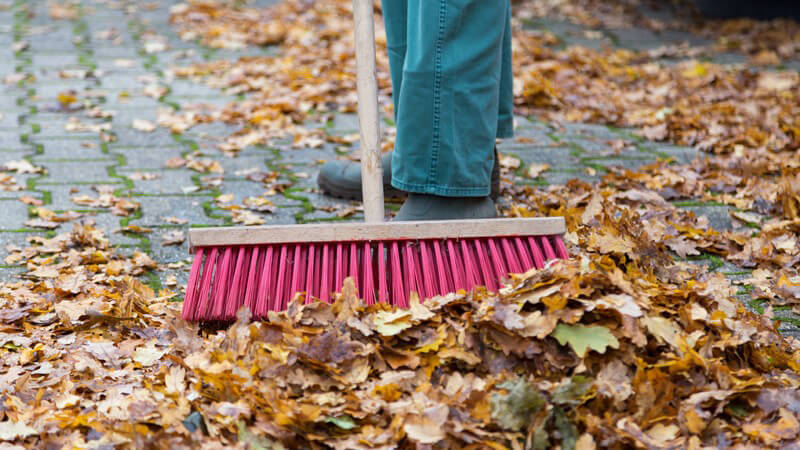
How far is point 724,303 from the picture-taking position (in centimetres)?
188

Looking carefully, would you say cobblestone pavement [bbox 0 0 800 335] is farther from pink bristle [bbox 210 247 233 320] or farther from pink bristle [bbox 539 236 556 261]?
pink bristle [bbox 539 236 556 261]

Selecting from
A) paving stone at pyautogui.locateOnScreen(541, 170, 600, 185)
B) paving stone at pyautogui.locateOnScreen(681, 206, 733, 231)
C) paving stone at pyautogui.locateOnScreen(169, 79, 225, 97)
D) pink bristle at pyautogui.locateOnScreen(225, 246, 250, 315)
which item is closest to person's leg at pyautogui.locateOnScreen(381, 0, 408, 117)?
pink bristle at pyautogui.locateOnScreen(225, 246, 250, 315)

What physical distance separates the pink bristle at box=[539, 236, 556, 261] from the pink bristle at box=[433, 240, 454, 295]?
0.25m

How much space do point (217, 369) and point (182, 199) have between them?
1578 millimetres

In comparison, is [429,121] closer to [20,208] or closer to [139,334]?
[139,334]

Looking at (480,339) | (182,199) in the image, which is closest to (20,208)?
(182,199)

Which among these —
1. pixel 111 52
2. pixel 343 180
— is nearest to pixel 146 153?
pixel 343 180

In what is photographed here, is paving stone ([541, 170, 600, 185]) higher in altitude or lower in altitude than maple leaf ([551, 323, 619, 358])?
lower

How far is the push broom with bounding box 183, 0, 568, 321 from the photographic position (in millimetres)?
1981

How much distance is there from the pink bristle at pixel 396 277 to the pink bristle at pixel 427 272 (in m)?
0.06

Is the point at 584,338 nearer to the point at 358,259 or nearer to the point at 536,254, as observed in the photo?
the point at 536,254

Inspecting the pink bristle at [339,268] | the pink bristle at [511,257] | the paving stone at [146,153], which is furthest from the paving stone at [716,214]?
the paving stone at [146,153]

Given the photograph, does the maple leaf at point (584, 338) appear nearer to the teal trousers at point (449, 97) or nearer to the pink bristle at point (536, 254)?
the pink bristle at point (536, 254)

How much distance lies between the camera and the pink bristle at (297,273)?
1.97 meters
